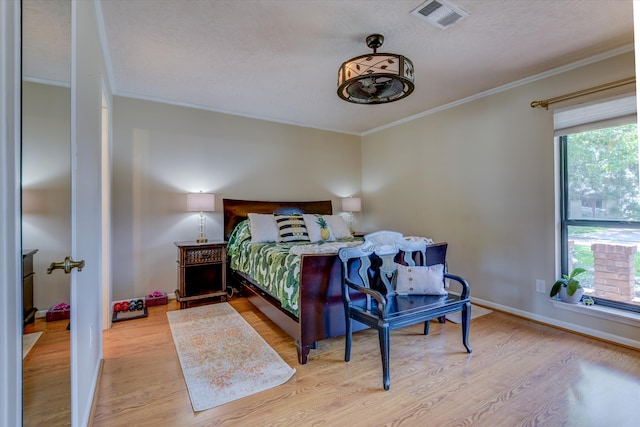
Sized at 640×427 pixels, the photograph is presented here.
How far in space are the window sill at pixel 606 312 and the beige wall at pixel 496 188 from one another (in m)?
0.06

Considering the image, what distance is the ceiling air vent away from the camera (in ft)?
6.49

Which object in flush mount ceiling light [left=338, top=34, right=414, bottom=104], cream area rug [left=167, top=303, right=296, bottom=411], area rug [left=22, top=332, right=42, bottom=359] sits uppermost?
flush mount ceiling light [left=338, top=34, right=414, bottom=104]

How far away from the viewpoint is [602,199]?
2.68 metres

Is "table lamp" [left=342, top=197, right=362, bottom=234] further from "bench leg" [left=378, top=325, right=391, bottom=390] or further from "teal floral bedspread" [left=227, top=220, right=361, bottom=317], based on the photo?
"bench leg" [left=378, top=325, right=391, bottom=390]

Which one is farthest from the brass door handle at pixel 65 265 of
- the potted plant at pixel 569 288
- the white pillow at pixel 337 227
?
the potted plant at pixel 569 288

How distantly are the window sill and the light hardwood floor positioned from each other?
0.22m

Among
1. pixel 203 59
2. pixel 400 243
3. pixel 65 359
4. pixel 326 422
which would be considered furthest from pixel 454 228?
pixel 65 359

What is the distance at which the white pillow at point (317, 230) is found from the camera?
12.4ft

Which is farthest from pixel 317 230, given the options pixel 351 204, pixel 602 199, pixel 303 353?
pixel 602 199

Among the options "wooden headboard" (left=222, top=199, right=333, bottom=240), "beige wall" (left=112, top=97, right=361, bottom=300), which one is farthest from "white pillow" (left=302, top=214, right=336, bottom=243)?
"beige wall" (left=112, top=97, right=361, bottom=300)

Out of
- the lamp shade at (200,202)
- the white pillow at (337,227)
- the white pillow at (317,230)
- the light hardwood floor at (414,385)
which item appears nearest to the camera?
the light hardwood floor at (414,385)

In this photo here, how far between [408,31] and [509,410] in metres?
2.59

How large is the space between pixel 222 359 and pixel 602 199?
349 cm

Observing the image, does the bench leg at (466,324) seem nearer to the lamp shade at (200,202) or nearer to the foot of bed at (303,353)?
the foot of bed at (303,353)
